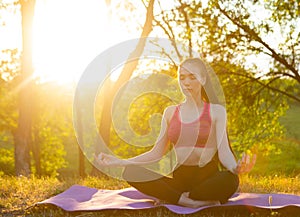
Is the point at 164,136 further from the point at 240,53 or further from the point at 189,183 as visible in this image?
the point at 240,53

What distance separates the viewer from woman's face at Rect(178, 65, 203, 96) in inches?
224

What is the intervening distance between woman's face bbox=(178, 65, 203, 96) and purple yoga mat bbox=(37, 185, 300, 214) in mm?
1414

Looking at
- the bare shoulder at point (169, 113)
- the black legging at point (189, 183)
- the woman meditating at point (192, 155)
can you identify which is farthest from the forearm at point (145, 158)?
the bare shoulder at point (169, 113)

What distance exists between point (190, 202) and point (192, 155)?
558 millimetres

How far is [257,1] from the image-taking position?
14.4 m

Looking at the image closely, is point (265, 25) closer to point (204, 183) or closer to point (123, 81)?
point (123, 81)

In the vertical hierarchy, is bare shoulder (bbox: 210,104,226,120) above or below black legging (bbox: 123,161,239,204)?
above

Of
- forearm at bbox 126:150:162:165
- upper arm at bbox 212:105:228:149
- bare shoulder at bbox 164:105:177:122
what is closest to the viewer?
upper arm at bbox 212:105:228:149

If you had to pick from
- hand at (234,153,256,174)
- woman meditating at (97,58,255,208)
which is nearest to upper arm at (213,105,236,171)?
woman meditating at (97,58,255,208)

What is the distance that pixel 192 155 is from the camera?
18.9 ft

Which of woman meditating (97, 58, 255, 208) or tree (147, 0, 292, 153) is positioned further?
tree (147, 0, 292, 153)

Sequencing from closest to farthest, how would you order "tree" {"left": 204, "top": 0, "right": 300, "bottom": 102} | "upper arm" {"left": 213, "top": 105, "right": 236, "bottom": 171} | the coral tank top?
"upper arm" {"left": 213, "top": 105, "right": 236, "bottom": 171} < the coral tank top < "tree" {"left": 204, "top": 0, "right": 300, "bottom": 102}

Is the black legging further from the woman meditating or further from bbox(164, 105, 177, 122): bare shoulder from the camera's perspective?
bbox(164, 105, 177, 122): bare shoulder

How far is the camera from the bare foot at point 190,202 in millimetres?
5598
